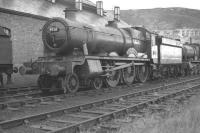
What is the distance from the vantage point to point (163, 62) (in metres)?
19.0

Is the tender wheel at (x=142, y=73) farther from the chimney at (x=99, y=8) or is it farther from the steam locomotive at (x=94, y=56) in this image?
the chimney at (x=99, y=8)

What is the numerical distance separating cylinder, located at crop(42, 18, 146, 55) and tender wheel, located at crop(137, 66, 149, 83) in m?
2.63

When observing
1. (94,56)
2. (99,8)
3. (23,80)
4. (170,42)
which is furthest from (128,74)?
(99,8)

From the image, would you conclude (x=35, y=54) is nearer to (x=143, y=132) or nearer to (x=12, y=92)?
(x=12, y=92)

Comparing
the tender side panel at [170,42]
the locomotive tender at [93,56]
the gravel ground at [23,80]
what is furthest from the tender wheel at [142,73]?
the gravel ground at [23,80]

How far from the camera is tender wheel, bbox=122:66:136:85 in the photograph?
1529cm

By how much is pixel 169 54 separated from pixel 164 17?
74.4m

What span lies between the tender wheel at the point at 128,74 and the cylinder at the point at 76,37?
1219 millimetres

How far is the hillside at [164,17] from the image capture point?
8481 centimetres

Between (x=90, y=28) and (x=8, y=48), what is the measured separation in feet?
11.7

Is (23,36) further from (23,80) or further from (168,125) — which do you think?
(168,125)

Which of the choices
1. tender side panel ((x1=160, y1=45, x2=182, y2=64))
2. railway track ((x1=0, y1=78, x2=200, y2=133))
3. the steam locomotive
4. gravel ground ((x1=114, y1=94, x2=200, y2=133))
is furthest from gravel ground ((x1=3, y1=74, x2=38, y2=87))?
gravel ground ((x1=114, y1=94, x2=200, y2=133))

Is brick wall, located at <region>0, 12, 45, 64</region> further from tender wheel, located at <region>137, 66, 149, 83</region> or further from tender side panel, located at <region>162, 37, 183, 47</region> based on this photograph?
tender side panel, located at <region>162, 37, 183, 47</region>

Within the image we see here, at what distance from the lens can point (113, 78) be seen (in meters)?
14.6
